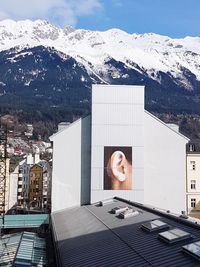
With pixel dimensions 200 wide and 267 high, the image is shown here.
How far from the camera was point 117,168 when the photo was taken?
4478cm

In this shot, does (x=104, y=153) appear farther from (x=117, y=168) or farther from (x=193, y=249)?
(x=193, y=249)

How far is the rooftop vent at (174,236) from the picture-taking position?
57.5ft

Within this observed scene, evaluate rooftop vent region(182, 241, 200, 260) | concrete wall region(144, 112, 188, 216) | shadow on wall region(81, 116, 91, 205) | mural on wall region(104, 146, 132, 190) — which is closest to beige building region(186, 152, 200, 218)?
concrete wall region(144, 112, 188, 216)

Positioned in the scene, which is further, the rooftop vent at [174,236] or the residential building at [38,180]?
the residential building at [38,180]

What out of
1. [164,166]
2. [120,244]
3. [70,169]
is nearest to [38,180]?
[70,169]

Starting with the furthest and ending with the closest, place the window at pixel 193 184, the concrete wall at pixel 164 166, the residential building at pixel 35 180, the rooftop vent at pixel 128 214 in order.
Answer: the residential building at pixel 35 180, the window at pixel 193 184, the concrete wall at pixel 164 166, the rooftop vent at pixel 128 214

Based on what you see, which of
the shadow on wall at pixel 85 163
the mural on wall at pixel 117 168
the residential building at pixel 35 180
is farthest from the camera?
the residential building at pixel 35 180

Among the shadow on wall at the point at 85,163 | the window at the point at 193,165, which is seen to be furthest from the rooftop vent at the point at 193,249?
the window at the point at 193,165

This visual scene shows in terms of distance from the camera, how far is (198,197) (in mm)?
53938

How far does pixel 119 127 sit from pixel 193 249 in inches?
1167

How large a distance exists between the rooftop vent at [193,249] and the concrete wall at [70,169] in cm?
2911

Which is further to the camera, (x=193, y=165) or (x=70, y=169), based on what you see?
(x=193, y=165)

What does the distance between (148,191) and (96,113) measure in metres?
9.83

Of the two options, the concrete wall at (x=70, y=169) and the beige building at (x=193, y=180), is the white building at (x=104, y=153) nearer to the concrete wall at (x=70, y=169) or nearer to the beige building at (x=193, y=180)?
the concrete wall at (x=70, y=169)
